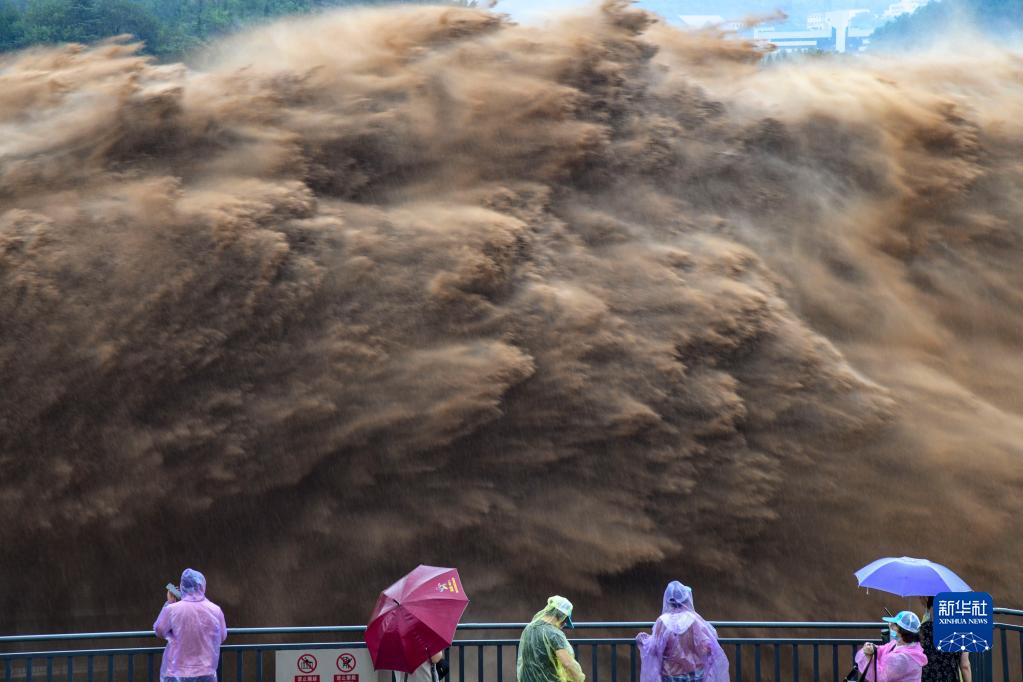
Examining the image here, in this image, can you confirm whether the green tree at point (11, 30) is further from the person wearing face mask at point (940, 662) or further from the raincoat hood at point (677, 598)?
the person wearing face mask at point (940, 662)

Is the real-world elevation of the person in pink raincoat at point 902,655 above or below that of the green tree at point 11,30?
below

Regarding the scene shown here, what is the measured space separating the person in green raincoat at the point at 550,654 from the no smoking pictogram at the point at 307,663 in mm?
2191

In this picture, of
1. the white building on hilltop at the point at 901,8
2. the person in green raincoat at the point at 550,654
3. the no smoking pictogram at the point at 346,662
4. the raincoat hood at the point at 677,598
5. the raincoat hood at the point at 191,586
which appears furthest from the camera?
the white building on hilltop at the point at 901,8

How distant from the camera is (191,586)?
822 centimetres

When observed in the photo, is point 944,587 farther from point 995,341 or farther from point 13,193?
point 13,193

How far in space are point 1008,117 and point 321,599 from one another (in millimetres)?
10306

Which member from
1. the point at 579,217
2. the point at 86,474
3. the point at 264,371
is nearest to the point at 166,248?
the point at 264,371

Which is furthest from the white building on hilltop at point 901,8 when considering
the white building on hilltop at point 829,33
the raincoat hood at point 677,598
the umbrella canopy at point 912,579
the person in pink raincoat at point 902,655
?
the raincoat hood at point 677,598

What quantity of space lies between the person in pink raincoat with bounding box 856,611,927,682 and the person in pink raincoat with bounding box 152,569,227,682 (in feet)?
14.5

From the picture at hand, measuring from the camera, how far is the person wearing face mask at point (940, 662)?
754 centimetres

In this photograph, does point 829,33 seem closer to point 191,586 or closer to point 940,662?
point 940,662

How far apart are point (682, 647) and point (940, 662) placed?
5.43 ft

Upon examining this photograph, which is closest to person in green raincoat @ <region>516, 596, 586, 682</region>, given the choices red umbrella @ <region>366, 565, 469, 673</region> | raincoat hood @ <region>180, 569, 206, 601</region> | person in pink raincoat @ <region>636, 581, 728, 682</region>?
person in pink raincoat @ <region>636, 581, 728, 682</region>

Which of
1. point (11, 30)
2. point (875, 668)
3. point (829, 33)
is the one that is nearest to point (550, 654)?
point (875, 668)
